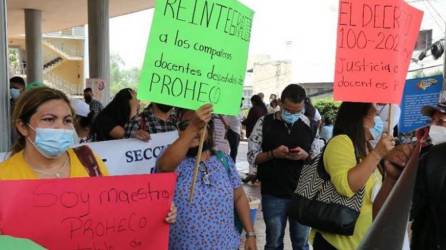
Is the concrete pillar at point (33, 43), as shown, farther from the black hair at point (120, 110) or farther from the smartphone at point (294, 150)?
the smartphone at point (294, 150)

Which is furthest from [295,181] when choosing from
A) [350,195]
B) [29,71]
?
[29,71]

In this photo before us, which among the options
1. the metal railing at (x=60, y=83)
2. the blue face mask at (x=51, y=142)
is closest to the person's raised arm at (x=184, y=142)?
the blue face mask at (x=51, y=142)

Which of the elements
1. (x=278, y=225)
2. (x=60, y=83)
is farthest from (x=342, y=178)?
(x=60, y=83)

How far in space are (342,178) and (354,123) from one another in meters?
0.37

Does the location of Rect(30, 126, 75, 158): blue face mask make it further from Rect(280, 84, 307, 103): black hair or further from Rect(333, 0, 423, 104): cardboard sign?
Rect(280, 84, 307, 103): black hair

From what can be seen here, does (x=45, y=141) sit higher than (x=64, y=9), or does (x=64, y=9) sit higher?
(x=64, y=9)

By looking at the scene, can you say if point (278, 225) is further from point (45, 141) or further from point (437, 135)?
point (437, 135)

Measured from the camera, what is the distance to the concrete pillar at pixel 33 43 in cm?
1981

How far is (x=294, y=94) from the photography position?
174 inches

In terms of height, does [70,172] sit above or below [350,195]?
above

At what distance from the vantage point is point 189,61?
2.48 metres

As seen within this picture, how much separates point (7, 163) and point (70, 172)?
0.26 metres

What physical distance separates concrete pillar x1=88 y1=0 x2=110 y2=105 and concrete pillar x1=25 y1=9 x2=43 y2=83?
6545 mm

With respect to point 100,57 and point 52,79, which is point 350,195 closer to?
point 100,57
